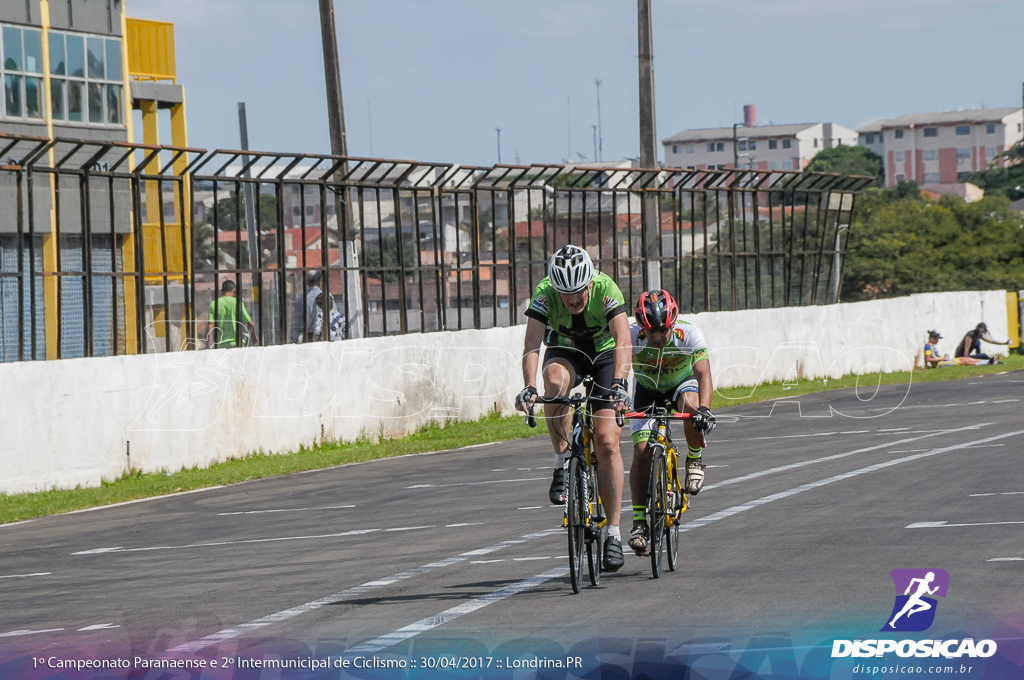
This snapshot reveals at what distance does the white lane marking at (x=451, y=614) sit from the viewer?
731 cm

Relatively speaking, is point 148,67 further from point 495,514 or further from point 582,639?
point 582,639

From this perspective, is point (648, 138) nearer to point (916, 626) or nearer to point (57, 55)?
point (57, 55)

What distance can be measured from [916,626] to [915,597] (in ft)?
2.45

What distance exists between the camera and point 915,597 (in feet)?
26.4

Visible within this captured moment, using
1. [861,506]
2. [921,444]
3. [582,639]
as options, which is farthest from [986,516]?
[921,444]

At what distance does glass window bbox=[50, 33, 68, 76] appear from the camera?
39.2 m

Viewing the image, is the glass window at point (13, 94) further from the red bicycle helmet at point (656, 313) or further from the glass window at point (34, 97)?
the red bicycle helmet at point (656, 313)

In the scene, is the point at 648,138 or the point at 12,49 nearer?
→ the point at 648,138

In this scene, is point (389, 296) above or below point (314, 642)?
above

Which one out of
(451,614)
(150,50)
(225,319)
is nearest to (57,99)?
(150,50)

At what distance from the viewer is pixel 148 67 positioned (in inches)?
1823

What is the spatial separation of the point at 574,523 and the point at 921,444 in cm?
1073

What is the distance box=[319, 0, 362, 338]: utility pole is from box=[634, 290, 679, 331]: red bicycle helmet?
46.1 feet

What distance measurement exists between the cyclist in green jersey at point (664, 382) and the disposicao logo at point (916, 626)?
4.61 ft
